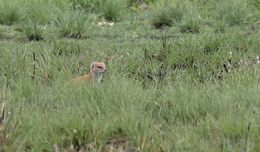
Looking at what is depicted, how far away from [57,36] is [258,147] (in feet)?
16.9

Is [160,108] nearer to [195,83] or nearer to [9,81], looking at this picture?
[195,83]

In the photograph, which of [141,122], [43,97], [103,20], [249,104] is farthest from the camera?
[103,20]

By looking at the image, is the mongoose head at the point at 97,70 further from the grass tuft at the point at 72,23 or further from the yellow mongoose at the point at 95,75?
the grass tuft at the point at 72,23

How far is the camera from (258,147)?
4.05 metres

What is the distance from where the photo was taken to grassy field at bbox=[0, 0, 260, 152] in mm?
4250

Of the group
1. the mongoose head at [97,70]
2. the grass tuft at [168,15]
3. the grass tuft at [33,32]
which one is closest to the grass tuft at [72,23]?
the grass tuft at [33,32]

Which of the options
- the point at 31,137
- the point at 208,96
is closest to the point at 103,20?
the point at 208,96

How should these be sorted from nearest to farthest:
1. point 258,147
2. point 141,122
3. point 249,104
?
1. point 258,147
2. point 141,122
3. point 249,104

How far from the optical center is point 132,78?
19.5ft

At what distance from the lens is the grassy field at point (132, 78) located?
4250 millimetres

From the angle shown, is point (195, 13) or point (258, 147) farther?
point (195, 13)

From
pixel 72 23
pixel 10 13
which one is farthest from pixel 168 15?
pixel 10 13

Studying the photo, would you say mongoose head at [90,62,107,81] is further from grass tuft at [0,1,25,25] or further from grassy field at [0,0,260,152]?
grass tuft at [0,1,25,25]

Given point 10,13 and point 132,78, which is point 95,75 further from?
point 10,13
